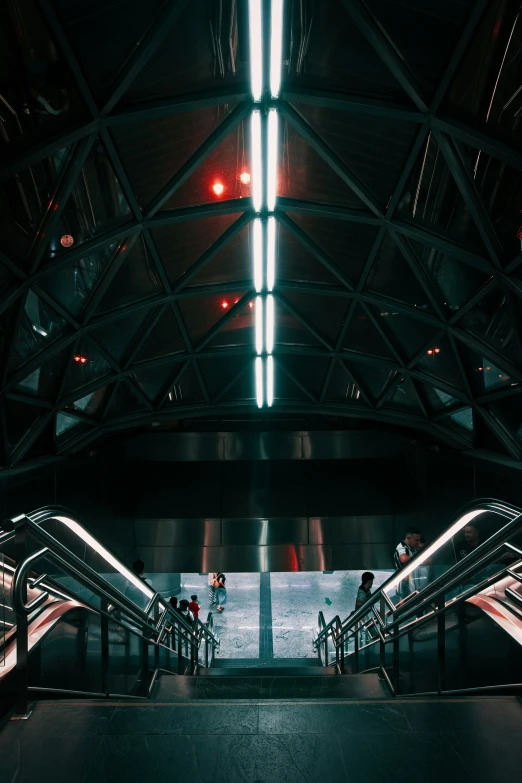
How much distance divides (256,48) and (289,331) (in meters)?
11.8

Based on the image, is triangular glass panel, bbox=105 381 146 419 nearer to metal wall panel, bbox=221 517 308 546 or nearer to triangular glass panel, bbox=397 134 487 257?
metal wall panel, bbox=221 517 308 546

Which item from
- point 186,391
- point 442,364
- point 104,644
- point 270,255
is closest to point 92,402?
point 186,391

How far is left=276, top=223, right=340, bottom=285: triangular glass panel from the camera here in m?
→ 15.6

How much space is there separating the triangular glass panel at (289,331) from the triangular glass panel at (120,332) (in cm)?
430

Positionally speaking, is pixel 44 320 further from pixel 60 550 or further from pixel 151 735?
pixel 151 735

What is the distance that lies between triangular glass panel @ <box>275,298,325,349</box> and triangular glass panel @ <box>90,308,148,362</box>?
4298 millimetres

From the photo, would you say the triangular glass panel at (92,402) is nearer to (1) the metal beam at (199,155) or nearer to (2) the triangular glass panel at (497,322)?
(1) the metal beam at (199,155)

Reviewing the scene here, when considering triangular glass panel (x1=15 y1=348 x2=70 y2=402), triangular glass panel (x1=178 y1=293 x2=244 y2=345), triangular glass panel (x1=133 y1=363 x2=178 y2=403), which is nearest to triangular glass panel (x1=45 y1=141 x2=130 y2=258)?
triangular glass panel (x1=178 y1=293 x2=244 y2=345)

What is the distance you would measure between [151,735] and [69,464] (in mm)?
21704

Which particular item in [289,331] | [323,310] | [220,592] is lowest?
[220,592]

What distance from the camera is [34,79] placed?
29.9 ft

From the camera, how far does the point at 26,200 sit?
1115 cm

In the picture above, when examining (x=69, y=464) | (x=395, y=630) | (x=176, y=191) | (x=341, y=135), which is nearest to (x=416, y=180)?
(x=341, y=135)

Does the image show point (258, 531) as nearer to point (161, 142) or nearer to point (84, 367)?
point (84, 367)
